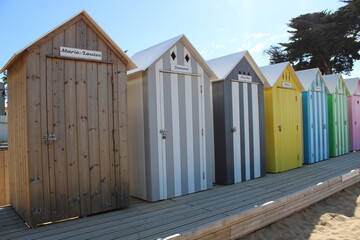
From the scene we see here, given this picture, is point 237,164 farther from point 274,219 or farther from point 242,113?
point 274,219

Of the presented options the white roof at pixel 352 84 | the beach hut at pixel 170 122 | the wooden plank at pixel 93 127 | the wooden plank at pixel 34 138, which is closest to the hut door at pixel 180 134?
the beach hut at pixel 170 122

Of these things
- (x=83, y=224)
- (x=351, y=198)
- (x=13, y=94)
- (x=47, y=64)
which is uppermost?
(x=47, y=64)

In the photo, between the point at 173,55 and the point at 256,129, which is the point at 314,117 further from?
the point at 173,55

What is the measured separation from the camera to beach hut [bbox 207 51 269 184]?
6.03 m

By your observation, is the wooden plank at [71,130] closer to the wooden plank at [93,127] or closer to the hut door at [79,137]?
the hut door at [79,137]

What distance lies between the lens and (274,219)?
4566 mm

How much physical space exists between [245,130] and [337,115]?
16.8 feet

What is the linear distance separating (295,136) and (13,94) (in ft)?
21.2

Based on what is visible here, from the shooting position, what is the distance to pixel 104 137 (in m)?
4.29

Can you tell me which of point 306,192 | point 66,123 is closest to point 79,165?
point 66,123

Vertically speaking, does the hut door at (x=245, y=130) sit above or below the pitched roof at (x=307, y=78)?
below

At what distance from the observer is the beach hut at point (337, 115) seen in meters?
9.64

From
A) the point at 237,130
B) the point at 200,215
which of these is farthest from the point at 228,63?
the point at 200,215

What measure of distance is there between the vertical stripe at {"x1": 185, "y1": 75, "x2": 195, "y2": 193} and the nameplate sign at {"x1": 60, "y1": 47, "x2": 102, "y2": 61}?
5.59 feet
